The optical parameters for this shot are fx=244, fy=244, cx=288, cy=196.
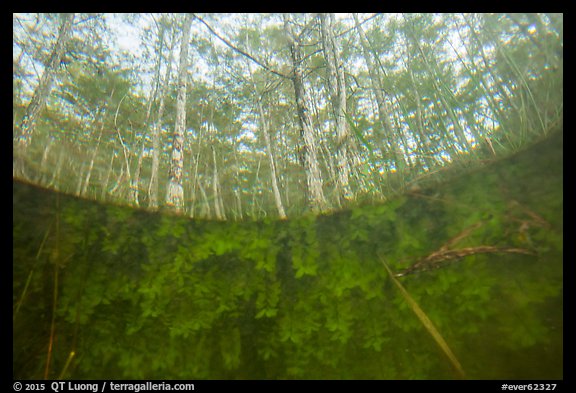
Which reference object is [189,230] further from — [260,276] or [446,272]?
[446,272]

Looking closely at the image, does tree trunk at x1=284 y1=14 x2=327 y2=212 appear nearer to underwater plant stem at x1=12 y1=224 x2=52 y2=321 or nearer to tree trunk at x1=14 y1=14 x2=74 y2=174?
underwater plant stem at x1=12 y1=224 x2=52 y2=321

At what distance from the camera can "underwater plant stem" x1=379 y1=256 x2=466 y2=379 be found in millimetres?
1086

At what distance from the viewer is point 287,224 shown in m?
1.48

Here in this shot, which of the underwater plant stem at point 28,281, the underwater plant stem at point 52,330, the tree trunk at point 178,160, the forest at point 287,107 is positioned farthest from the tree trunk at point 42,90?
the underwater plant stem at point 52,330

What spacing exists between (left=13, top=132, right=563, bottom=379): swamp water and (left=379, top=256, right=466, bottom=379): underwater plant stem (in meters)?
0.01

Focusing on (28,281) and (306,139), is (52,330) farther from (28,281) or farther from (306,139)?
(306,139)

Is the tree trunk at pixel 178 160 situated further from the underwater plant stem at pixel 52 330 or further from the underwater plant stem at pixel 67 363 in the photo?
the underwater plant stem at pixel 67 363

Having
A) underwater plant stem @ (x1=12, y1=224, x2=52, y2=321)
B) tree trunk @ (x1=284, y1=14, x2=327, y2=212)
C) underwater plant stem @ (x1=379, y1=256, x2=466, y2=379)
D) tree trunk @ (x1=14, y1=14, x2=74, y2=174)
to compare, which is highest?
tree trunk @ (x1=14, y1=14, x2=74, y2=174)

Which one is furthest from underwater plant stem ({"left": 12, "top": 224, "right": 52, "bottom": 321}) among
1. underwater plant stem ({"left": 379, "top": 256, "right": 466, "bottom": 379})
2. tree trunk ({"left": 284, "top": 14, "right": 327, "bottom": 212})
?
tree trunk ({"left": 284, "top": 14, "right": 327, "bottom": 212})

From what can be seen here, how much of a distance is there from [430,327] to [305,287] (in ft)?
2.04

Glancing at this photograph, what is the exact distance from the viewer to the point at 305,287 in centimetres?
135

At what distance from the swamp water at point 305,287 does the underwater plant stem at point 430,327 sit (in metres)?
0.01

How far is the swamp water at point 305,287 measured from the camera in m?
1.10

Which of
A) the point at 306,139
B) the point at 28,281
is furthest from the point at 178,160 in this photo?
the point at 28,281
